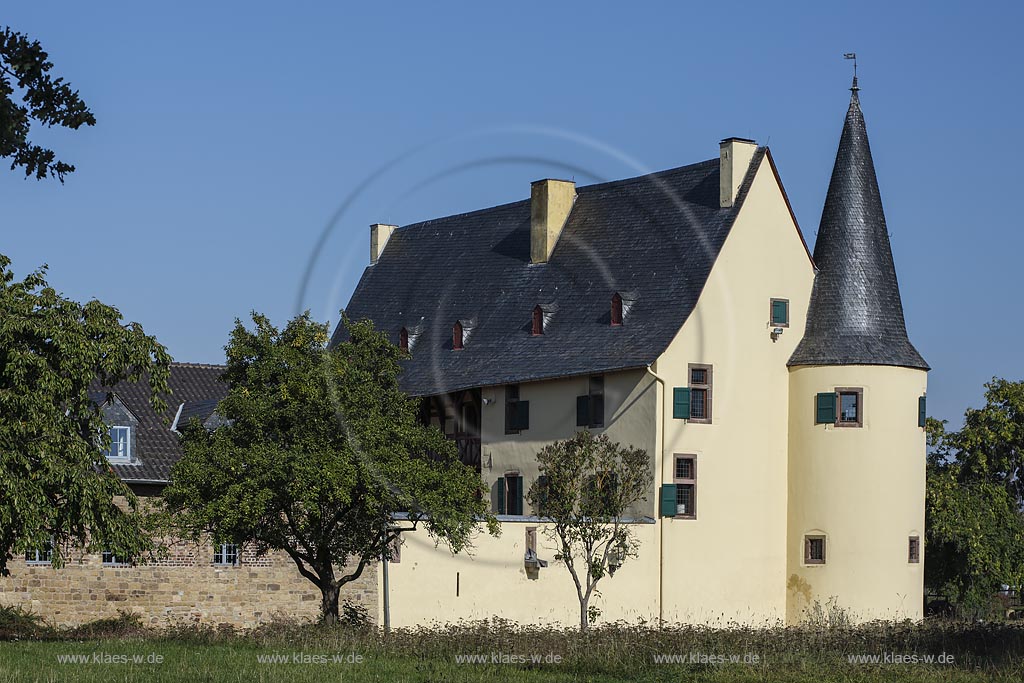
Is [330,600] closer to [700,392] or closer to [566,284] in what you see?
[700,392]

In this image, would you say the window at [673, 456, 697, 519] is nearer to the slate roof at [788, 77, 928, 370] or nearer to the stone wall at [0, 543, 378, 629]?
the slate roof at [788, 77, 928, 370]

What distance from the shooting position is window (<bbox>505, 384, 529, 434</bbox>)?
50094 mm

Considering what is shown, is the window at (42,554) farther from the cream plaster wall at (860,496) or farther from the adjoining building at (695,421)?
the cream plaster wall at (860,496)

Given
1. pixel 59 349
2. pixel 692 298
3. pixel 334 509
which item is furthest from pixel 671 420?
pixel 59 349

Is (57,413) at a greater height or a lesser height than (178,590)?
greater

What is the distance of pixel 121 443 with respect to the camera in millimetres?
46469

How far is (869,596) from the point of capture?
47.2 metres

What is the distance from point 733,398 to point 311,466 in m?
16.2

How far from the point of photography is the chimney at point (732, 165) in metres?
48.5

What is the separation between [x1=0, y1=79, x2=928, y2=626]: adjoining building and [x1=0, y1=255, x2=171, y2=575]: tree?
10.0 metres

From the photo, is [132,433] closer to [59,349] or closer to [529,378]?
[529,378]

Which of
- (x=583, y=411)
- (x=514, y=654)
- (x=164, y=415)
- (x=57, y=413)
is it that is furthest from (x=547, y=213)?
(x=514, y=654)

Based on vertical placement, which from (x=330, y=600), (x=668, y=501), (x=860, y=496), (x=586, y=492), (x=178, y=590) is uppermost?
(x=586, y=492)

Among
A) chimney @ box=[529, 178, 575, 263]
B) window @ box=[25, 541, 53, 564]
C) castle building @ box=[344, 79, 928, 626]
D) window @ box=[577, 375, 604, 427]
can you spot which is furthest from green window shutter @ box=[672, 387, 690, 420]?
window @ box=[25, 541, 53, 564]
